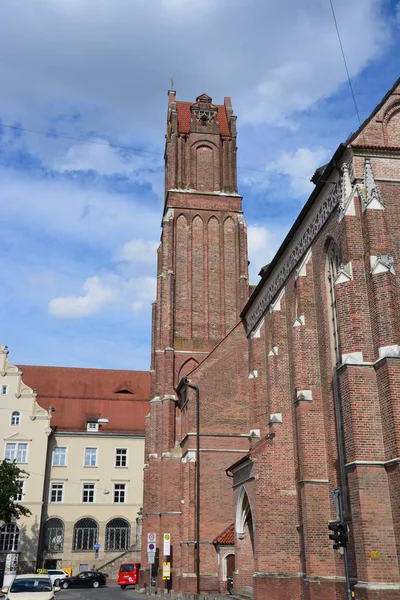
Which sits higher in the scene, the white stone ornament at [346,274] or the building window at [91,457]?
the building window at [91,457]

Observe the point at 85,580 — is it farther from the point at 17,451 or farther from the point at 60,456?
the point at 17,451

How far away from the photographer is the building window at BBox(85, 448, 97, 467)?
53.1 meters

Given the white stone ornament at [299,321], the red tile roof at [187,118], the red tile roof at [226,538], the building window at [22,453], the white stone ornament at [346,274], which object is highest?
the red tile roof at [187,118]

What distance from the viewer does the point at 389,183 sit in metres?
17.8

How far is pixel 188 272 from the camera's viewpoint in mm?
41500

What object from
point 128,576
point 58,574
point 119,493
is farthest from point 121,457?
point 128,576

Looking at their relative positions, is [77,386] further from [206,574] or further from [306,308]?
[306,308]

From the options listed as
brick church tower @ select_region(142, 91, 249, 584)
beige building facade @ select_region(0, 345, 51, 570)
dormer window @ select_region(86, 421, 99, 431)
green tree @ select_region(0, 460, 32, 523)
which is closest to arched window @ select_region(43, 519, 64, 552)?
beige building facade @ select_region(0, 345, 51, 570)

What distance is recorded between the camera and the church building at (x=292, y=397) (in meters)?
15.5

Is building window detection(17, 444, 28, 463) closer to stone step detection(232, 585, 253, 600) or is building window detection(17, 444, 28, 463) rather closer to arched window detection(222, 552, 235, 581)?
arched window detection(222, 552, 235, 581)

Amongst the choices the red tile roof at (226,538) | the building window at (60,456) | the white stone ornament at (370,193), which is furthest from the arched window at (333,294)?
the building window at (60,456)

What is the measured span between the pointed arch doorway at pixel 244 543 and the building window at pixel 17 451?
29.4m

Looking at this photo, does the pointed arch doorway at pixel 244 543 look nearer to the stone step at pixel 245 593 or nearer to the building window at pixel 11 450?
the stone step at pixel 245 593

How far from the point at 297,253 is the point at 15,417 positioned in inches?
1395
